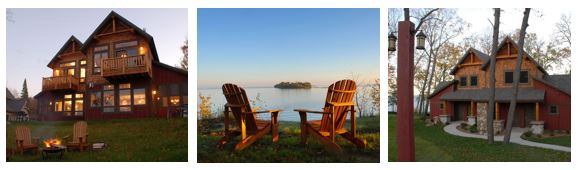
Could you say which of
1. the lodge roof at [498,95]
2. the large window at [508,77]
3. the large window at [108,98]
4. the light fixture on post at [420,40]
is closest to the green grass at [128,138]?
the large window at [108,98]

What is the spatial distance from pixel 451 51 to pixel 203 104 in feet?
10.1

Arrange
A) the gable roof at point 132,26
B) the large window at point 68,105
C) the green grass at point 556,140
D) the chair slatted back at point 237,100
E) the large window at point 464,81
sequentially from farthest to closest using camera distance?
1. the large window at point 464,81
2. the large window at point 68,105
3. the gable roof at point 132,26
4. the green grass at point 556,140
5. the chair slatted back at point 237,100

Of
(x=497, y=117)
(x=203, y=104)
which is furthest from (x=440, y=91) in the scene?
(x=203, y=104)

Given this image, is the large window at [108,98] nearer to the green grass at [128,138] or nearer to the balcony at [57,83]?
the green grass at [128,138]

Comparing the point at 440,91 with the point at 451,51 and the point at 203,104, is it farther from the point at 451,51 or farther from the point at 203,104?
the point at 203,104

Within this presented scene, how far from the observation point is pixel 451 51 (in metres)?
4.50

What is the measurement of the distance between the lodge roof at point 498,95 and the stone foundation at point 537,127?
0.29 m

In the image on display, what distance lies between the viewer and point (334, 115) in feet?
12.4

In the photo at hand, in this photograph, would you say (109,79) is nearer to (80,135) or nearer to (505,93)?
(80,135)

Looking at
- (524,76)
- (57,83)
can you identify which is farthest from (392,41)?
(57,83)

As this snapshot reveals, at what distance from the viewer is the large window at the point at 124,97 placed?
14.5ft

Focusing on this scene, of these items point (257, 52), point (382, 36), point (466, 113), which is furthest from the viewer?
point (466, 113)

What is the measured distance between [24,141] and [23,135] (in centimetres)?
7

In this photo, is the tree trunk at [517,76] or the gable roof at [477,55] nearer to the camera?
the tree trunk at [517,76]
